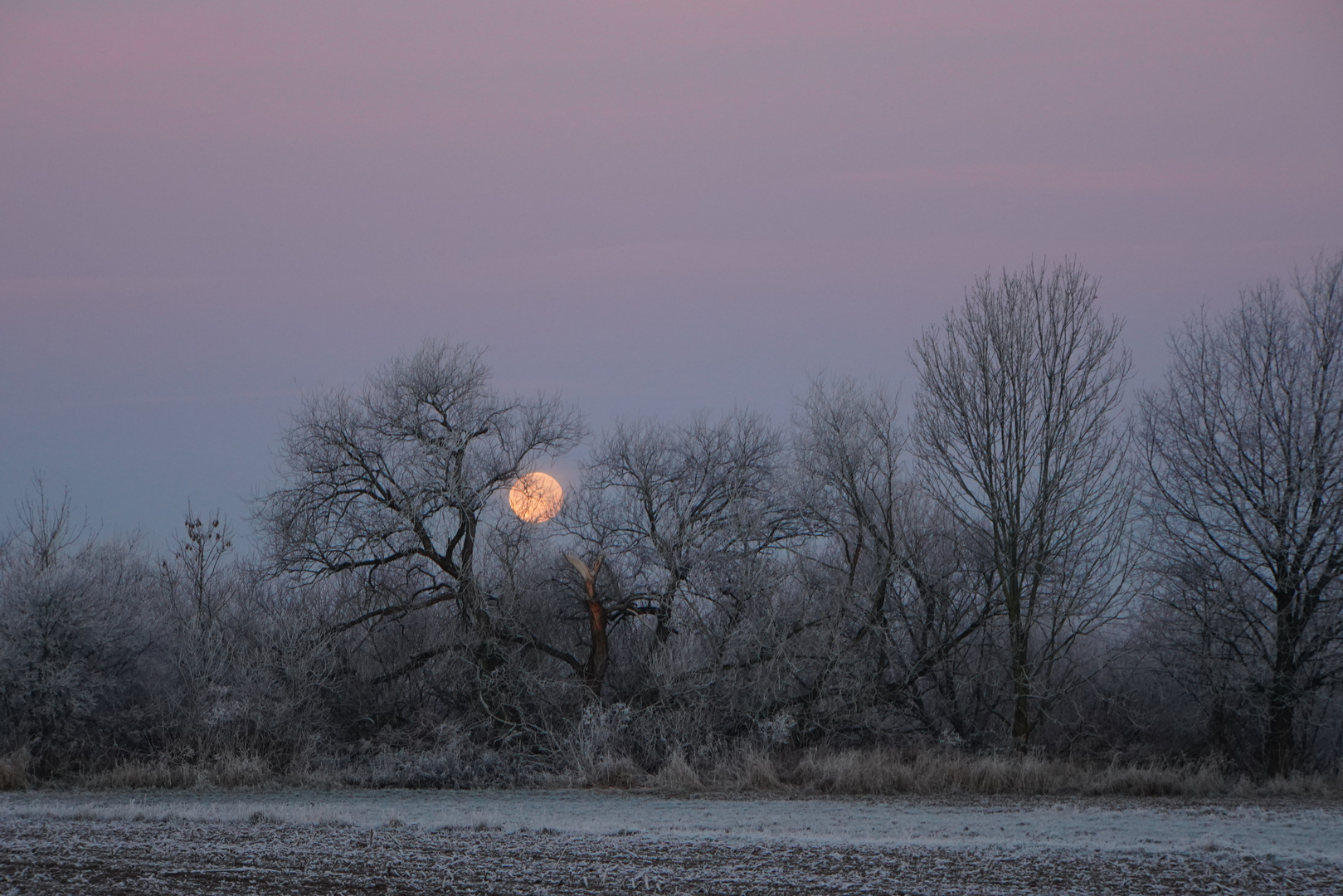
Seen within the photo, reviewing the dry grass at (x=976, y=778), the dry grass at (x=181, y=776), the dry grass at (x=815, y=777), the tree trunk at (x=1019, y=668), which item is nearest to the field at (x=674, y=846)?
the dry grass at (x=976, y=778)

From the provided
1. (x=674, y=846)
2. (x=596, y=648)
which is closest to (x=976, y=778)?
(x=596, y=648)

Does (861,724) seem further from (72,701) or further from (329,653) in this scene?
(72,701)

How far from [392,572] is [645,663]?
5.88m

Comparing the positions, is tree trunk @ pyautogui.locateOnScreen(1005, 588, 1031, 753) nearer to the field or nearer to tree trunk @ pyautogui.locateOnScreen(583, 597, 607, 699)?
the field

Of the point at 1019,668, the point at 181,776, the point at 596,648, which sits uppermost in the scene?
the point at 596,648

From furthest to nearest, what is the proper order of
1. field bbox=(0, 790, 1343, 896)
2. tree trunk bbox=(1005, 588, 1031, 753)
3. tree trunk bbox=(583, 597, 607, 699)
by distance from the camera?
tree trunk bbox=(583, 597, 607, 699), tree trunk bbox=(1005, 588, 1031, 753), field bbox=(0, 790, 1343, 896)

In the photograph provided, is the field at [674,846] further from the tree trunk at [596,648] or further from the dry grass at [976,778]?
the tree trunk at [596,648]

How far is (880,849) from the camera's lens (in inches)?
444

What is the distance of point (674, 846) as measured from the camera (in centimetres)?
1169

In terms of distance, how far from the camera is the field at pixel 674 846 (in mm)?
9469

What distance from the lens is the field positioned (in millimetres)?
9469

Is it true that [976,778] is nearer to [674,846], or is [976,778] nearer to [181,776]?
[674,846]

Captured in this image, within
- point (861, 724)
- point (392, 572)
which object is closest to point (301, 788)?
point (392, 572)

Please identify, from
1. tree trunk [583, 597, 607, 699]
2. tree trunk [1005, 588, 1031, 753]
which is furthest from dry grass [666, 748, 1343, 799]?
tree trunk [583, 597, 607, 699]
